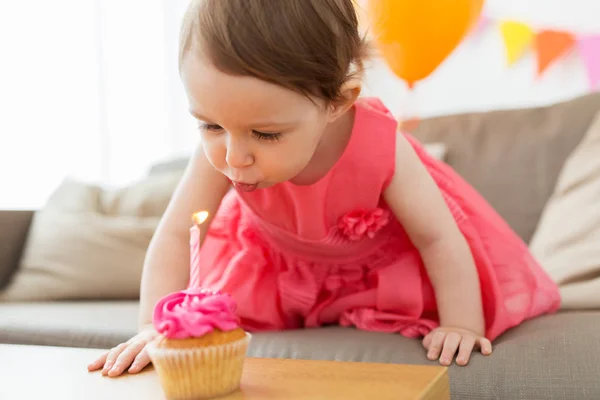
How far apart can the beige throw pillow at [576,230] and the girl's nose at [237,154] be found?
2.69 ft

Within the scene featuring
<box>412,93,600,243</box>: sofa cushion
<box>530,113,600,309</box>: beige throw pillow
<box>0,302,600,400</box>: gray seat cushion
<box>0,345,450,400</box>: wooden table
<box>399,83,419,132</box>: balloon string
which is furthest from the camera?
<box>399,83,419,132</box>: balloon string

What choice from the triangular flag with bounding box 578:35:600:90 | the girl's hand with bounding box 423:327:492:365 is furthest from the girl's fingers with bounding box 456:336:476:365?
the triangular flag with bounding box 578:35:600:90

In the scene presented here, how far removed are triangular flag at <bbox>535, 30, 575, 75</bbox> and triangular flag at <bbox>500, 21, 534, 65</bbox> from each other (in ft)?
0.13

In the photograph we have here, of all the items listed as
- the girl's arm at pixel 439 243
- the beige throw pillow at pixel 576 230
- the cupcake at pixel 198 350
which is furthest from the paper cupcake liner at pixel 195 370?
the beige throw pillow at pixel 576 230

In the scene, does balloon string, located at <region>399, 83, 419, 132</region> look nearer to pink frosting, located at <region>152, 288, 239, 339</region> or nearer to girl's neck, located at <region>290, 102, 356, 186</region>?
girl's neck, located at <region>290, 102, 356, 186</region>

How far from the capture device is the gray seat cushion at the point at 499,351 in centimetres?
96

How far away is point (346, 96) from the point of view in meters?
1.04

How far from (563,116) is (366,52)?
93cm

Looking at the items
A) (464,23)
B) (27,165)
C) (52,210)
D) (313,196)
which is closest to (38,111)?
(27,165)

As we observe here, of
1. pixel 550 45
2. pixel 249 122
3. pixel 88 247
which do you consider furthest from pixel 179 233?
pixel 550 45

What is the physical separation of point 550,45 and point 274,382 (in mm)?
1957

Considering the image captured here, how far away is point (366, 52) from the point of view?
42.7 inches

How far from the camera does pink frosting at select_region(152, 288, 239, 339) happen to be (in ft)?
2.48

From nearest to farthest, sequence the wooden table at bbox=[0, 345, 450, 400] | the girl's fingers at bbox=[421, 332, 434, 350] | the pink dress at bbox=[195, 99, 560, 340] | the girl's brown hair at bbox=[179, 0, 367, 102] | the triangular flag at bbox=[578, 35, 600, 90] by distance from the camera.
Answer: the wooden table at bbox=[0, 345, 450, 400], the girl's brown hair at bbox=[179, 0, 367, 102], the girl's fingers at bbox=[421, 332, 434, 350], the pink dress at bbox=[195, 99, 560, 340], the triangular flag at bbox=[578, 35, 600, 90]
